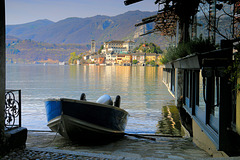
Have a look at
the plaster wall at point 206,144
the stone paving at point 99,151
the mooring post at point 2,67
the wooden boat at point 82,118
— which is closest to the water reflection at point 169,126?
Answer: the stone paving at point 99,151

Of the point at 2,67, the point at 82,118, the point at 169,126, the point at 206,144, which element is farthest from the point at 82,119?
the point at 169,126

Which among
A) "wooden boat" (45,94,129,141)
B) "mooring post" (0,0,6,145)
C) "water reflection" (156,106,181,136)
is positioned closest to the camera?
"mooring post" (0,0,6,145)

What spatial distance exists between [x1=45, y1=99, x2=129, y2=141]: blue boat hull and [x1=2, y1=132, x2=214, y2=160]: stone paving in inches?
12.2

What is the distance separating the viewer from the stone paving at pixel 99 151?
621cm

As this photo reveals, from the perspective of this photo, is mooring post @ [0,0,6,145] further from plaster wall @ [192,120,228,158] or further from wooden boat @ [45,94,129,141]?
plaster wall @ [192,120,228,158]

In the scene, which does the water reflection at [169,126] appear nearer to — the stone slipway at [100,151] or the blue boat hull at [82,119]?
the stone slipway at [100,151]

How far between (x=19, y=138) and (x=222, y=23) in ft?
16.6

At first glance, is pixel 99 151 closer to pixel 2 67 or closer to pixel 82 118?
pixel 82 118

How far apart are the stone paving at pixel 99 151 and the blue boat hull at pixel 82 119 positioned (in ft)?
1.02

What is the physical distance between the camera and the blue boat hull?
364 inches

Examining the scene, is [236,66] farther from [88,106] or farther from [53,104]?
[53,104]

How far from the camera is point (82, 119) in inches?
369

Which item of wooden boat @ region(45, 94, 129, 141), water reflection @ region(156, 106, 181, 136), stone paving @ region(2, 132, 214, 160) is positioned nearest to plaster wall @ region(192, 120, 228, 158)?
stone paving @ region(2, 132, 214, 160)

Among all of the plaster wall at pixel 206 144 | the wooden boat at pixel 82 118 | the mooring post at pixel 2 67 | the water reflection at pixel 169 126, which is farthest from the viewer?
the water reflection at pixel 169 126
